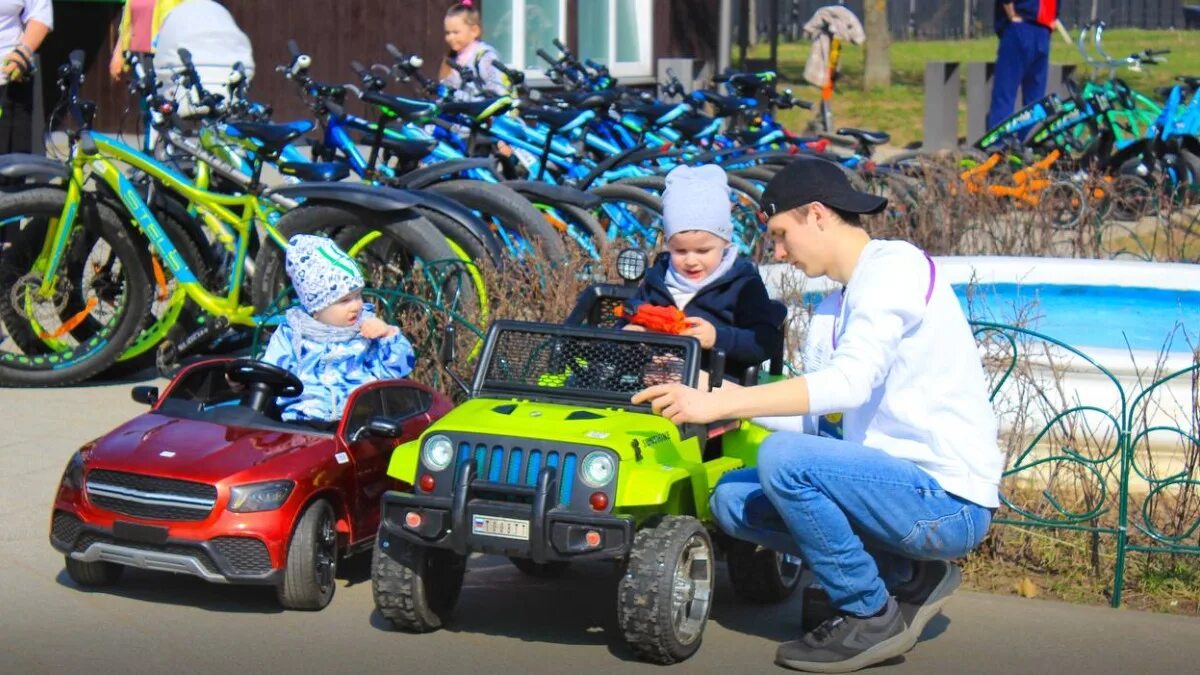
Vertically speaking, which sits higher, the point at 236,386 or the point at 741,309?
the point at 741,309

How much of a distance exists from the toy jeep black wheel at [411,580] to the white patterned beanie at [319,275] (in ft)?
3.72

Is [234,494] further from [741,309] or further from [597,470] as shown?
[741,309]

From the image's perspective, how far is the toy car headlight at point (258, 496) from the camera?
514cm

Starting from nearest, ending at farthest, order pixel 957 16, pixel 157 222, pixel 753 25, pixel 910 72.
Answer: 1. pixel 157 222
2. pixel 910 72
3. pixel 753 25
4. pixel 957 16

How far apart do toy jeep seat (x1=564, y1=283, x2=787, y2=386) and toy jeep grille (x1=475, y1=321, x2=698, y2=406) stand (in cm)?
40

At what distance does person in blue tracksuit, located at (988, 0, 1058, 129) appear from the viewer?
16.0m

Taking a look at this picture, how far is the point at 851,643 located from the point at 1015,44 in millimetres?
12369

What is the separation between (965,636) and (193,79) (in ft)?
17.1

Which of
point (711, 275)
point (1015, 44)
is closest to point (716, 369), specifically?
point (711, 275)

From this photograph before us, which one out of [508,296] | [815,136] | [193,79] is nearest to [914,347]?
[508,296]

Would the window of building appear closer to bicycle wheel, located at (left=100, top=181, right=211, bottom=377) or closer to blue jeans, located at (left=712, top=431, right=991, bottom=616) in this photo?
bicycle wheel, located at (left=100, top=181, right=211, bottom=377)

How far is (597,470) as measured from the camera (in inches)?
183

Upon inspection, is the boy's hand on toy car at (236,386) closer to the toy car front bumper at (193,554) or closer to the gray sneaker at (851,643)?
the toy car front bumper at (193,554)

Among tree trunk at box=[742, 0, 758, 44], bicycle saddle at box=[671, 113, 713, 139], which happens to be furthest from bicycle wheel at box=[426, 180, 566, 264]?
tree trunk at box=[742, 0, 758, 44]
